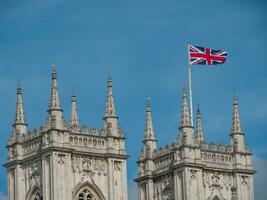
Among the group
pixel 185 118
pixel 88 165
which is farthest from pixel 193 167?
pixel 88 165

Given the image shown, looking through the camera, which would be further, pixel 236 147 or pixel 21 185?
pixel 236 147

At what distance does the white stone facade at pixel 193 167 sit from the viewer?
124 metres

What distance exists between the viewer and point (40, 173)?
388 ft

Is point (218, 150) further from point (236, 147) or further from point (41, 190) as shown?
point (41, 190)

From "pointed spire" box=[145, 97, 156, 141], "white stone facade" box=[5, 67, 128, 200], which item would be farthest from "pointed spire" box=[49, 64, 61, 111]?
"pointed spire" box=[145, 97, 156, 141]

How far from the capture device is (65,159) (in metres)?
118

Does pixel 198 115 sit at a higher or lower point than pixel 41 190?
higher

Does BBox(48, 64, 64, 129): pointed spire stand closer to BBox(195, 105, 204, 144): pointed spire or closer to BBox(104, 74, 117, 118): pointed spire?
BBox(104, 74, 117, 118): pointed spire

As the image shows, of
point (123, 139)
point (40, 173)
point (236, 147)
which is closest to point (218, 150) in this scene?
point (236, 147)

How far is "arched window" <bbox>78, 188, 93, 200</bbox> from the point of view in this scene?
391ft

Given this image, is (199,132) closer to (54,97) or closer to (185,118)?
(185,118)

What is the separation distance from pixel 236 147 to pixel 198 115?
17.5ft

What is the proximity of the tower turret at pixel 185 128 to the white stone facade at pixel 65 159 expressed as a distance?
5.84m

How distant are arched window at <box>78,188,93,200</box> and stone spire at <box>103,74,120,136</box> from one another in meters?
5.63
